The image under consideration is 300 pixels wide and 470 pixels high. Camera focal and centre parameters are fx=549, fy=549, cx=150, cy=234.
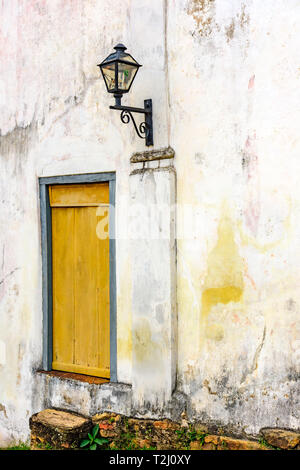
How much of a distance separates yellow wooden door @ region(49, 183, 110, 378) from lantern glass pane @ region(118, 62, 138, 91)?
1096 mm

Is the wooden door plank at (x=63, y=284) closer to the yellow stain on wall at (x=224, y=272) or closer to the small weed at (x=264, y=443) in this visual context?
the yellow stain on wall at (x=224, y=272)

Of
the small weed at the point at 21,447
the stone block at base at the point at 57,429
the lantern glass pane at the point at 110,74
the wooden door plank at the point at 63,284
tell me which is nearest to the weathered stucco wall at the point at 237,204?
the lantern glass pane at the point at 110,74

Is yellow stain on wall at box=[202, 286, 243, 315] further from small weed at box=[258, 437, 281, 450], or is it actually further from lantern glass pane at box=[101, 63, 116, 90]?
lantern glass pane at box=[101, 63, 116, 90]

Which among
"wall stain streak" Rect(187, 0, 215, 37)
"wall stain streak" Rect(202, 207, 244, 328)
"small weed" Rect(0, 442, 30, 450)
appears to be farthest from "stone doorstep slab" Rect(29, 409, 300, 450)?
"wall stain streak" Rect(187, 0, 215, 37)

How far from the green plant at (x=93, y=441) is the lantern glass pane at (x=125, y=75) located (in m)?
3.03

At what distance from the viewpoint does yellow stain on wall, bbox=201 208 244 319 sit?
437cm

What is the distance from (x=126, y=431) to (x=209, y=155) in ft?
8.28

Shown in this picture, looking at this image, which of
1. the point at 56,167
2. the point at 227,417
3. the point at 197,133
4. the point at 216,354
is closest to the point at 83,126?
the point at 56,167

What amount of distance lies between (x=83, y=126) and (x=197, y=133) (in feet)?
4.22

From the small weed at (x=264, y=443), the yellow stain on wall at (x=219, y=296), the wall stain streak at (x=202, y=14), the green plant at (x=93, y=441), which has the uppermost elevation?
the wall stain streak at (x=202, y=14)

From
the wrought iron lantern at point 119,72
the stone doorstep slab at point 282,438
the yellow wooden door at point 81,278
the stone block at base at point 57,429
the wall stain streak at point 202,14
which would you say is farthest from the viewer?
the yellow wooden door at point 81,278

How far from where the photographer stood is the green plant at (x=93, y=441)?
4953 millimetres
